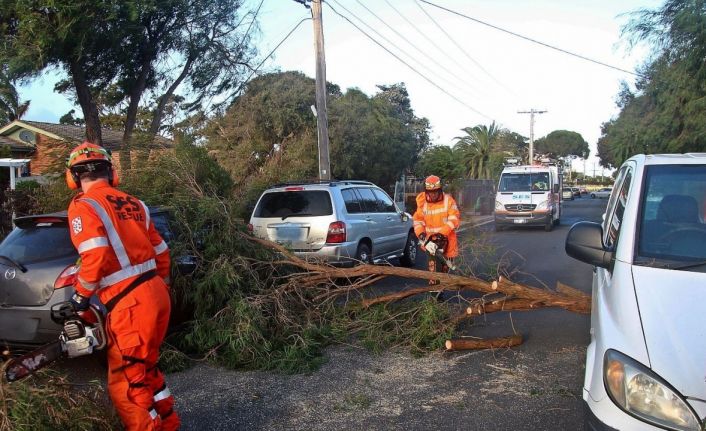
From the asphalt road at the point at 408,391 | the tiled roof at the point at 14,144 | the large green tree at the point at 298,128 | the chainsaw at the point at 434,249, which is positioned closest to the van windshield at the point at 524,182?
the large green tree at the point at 298,128

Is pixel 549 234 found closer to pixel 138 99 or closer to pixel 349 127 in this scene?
pixel 349 127

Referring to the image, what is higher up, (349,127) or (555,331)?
(349,127)

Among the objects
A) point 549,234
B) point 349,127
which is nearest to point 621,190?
point 549,234

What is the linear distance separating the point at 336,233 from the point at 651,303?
20.7 ft

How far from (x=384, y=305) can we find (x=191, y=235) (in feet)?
7.02

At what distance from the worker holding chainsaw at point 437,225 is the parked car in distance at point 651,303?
12.5 ft

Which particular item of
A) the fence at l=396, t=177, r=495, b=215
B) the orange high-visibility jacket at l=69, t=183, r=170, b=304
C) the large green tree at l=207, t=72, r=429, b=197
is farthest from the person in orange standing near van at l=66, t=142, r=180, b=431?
the fence at l=396, t=177, r=495, b=215

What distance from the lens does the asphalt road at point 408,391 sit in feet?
14.5

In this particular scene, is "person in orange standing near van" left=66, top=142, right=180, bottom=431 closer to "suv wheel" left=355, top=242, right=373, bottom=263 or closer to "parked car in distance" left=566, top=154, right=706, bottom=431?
"parked car in distance" left=566, top=154, right=706, bottom=431

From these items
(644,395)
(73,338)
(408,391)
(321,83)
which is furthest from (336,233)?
(321,83)

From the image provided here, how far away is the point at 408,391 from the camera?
5.04 metres

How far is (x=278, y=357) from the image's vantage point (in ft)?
18.7

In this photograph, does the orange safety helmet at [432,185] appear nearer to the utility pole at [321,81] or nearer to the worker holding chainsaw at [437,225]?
the worker holding chainsaw at [437,225]

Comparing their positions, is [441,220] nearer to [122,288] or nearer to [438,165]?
[122,288]
